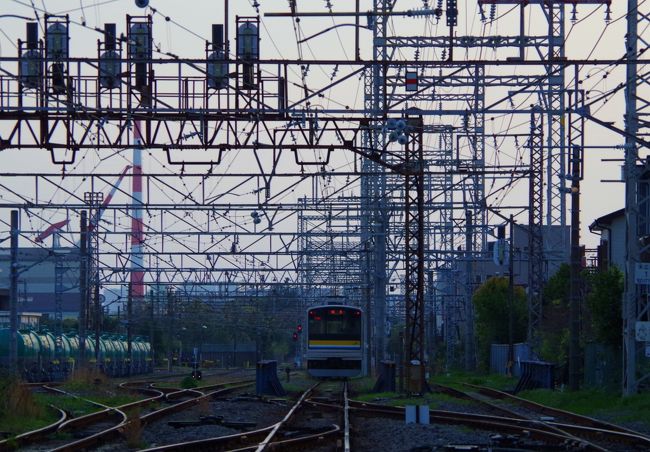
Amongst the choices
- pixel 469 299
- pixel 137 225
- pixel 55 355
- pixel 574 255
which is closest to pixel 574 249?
pixel 574 255

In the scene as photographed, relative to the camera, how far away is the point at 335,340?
149ft

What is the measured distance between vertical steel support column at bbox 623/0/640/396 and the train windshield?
20525 mm

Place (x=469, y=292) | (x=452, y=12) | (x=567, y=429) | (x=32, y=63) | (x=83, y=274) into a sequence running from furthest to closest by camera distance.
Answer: (x=469, y=292) < (x=83, y=274) < (x=452, y=12) < (x=32, y=63) < (x=567, y=429)

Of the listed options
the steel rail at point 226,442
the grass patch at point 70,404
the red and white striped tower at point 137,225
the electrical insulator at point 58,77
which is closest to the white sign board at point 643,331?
the steel rail at point 226,442

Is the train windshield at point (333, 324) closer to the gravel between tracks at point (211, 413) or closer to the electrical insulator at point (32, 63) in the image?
the gravel between tracks at point (211, 413)

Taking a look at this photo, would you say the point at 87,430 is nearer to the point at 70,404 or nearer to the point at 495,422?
the point at 495,422

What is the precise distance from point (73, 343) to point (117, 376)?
3062 mm

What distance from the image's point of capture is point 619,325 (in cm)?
3034

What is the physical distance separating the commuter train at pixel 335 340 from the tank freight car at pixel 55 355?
1110cm

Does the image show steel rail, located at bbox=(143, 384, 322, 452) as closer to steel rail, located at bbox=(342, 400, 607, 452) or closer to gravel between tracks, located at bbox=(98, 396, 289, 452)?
gravel between tracks, located at bbox=(98, 396, 289, 452)

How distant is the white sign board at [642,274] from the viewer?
79.6 feet

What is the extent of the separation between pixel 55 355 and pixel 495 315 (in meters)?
21.0

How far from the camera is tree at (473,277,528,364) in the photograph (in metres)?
53.3

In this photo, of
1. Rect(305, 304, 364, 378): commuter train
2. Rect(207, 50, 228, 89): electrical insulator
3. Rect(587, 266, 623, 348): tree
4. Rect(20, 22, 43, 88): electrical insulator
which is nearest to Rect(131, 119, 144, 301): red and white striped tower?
Rect(207, 50, 228, 89): electrical insulator
